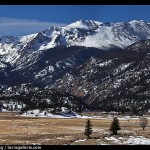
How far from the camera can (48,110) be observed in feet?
523
